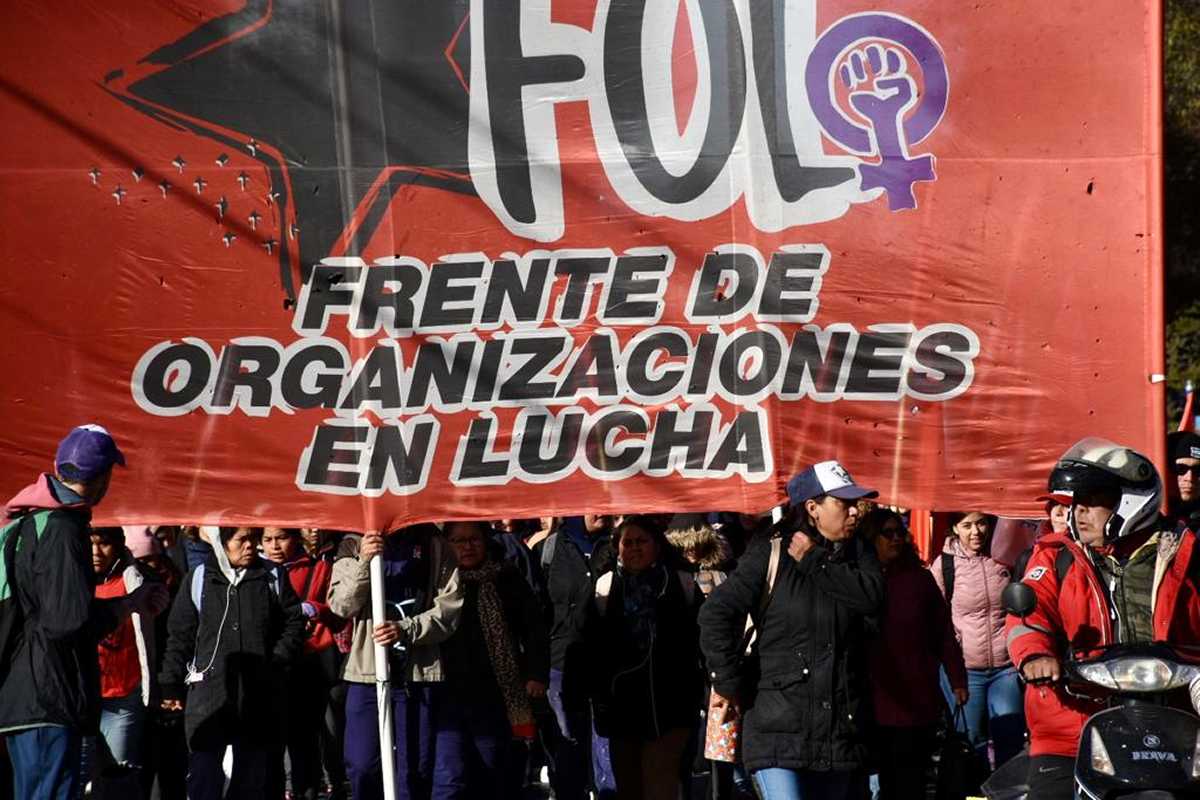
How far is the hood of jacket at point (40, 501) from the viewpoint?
28.6 ft

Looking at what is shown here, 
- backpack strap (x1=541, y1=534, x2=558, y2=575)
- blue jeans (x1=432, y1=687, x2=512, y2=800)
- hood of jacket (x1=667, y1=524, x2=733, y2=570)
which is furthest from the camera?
backpack strap (x1=541, y1=534, x2=558, y2=575)

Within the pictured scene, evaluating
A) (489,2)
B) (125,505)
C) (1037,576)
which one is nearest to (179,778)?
(125,505)

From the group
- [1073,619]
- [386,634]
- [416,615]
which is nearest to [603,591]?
[416,615]

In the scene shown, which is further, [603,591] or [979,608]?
[979,608]

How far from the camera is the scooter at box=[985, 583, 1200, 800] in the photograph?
713 cm

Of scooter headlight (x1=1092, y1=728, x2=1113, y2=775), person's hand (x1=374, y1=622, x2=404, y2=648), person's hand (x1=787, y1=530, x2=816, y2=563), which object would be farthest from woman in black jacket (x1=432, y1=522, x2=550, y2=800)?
scooter headlight (x1=1092, y1=728, x2=1113, y2=775)

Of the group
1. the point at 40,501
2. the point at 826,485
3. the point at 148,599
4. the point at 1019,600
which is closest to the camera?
the point at 1019,600

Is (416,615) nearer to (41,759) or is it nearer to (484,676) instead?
(484,676)

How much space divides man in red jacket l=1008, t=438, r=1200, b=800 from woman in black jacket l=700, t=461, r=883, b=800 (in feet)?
3.32

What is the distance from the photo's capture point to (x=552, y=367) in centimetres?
938

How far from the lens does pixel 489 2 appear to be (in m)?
9.47

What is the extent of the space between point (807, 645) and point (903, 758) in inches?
95.2

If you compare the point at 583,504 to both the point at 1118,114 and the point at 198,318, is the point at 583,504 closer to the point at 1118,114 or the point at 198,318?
the point at 198,318

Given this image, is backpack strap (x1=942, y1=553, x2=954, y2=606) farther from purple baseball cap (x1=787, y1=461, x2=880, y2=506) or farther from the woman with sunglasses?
purple baseball cap (x1=787, y1=461, x2=880, y2=506)
